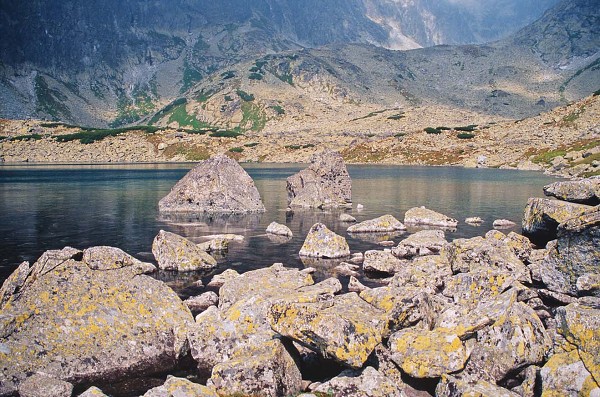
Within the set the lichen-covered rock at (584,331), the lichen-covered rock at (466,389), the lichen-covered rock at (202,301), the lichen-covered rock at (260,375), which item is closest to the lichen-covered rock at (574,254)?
the lichen-covered rock at (584,331)

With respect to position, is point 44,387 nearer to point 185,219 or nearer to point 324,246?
point 324,246

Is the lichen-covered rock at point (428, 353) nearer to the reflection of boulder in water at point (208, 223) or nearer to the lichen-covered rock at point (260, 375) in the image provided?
the lichen-covered rock at point (260, 375)

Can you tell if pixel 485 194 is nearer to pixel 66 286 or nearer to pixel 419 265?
pixel 419 265

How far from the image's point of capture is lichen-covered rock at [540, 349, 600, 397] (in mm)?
10766

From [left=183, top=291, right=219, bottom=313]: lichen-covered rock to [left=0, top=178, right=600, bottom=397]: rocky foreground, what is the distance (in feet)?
1.65

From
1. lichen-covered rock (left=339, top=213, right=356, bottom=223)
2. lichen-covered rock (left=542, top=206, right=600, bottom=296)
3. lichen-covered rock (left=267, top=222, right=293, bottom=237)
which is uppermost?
lichen-covered rock (left=542, top=206, right=600, bottom=296)

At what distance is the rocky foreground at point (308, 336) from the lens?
1184 cm

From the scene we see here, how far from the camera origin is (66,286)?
50.8 feet

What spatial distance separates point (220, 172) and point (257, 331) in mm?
41578

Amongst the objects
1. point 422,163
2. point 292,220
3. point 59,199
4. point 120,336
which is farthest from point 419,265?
point 422,163

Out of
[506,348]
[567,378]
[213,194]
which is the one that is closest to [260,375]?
[506,348]

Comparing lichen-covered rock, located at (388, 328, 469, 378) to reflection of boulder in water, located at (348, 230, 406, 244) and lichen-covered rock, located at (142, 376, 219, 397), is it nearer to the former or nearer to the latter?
lichen-covered rock, located at (142, 376, 219, 397)

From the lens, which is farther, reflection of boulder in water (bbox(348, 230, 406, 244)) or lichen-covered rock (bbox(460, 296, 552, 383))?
reflection of boulder in water (bbox(348, 230, 406, 244))

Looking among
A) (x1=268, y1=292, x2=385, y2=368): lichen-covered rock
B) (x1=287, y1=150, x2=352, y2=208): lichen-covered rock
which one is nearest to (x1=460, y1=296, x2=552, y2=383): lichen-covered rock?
(x1=268, y1=292, x2=385, y2=368): lichen-covered rock
